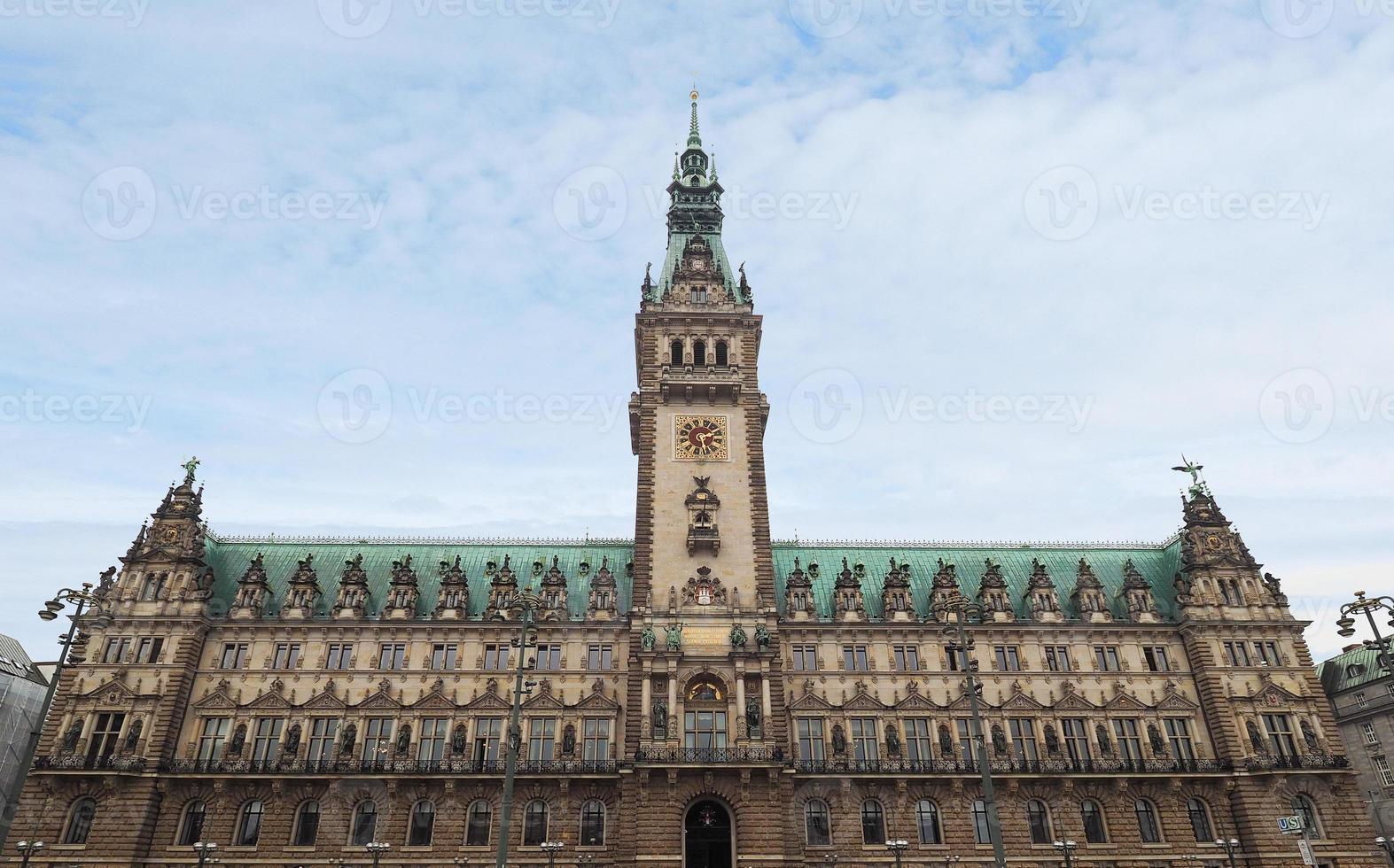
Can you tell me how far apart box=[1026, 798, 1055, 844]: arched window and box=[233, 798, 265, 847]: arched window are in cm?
4781

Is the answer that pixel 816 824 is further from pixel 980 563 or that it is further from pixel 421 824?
pixel 980 563

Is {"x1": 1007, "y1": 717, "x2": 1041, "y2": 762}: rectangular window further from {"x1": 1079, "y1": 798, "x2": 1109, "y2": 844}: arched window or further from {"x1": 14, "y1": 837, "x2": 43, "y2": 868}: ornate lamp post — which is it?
{"x1": 14, "y1": 837, "x2": 43, "y2": 868}: ornate lamp post

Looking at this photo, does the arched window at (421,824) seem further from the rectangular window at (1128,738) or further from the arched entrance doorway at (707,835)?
the rectangular window at (1128,738)

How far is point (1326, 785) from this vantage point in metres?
55.9

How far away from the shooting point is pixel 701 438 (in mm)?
65625

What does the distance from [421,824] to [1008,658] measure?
40.2 meters

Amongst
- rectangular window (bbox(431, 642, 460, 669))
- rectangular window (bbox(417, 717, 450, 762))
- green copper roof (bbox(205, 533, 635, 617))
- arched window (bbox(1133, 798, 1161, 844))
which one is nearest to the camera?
arched window (bbox(1133, 798, 1161, 844))

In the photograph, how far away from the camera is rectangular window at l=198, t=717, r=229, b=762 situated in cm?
5597

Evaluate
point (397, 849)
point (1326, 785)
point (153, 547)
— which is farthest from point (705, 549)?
point (1326, 785)

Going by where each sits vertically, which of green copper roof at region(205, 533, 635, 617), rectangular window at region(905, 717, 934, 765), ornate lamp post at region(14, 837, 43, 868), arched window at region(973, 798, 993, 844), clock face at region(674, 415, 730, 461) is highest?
clock face at region(674, 415, 730, 461)

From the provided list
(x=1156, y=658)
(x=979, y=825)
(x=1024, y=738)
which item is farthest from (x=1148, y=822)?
(x=1156, y=658)

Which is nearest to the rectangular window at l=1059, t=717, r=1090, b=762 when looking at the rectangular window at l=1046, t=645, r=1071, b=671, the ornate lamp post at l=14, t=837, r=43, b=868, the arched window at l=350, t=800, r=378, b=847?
the rectangular window at l=1046, t=645, r=1071, b=671

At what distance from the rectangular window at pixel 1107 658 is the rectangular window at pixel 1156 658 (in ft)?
6.75

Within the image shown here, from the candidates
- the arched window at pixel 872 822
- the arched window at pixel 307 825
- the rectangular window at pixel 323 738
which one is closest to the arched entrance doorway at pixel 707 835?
the arched window at pixel 872 822
